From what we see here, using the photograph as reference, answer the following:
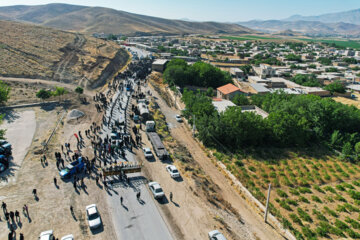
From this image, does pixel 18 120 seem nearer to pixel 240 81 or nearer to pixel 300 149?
pixel 300 149

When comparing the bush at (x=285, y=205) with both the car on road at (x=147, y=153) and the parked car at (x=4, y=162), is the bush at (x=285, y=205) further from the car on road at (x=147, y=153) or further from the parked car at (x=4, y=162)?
the parked car at (x=4, y=162)

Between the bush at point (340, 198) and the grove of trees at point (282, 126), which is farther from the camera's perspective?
the grove of trees at point (282, 126)

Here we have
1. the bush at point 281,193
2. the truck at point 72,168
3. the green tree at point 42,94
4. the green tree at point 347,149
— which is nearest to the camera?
the truck at point 72,168

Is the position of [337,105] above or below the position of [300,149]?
above

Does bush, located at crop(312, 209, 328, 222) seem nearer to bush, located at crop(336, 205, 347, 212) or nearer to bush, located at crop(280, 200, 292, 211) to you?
bush, located at crop(280, 200, 292, 211)

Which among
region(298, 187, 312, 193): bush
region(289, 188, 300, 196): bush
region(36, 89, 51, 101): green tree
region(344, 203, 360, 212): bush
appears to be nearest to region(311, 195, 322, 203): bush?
region(298, 187, 312, 193): bush

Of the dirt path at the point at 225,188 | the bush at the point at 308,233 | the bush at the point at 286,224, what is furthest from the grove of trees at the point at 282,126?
the bush at the point at 308,233

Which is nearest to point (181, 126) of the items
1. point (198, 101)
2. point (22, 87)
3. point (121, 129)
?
point (198, 101)
